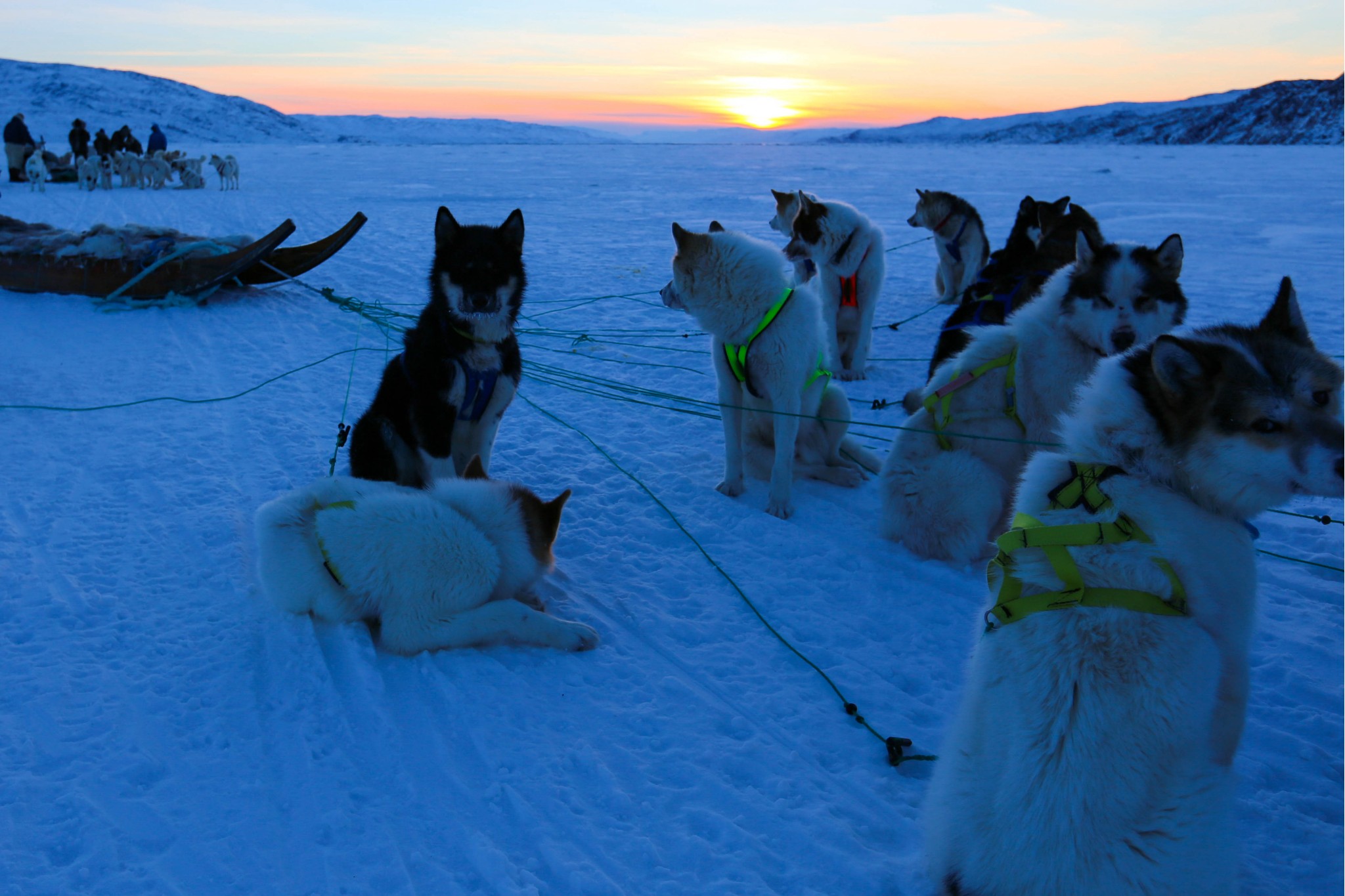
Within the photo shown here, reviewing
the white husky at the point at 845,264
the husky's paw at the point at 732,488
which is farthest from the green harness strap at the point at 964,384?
the white husky at the point at 845,264

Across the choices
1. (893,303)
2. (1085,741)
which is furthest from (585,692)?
(893,303)

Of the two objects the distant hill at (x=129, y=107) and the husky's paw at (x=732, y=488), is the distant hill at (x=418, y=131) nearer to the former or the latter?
the distant hill at (x=129, y=107)

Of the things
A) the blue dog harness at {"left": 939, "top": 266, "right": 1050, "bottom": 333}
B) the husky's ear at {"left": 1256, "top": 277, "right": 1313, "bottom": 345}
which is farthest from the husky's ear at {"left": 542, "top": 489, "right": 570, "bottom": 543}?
the blue dog harness at {"left": 939, "top": 266, "right": 1050, "bottom": 333}

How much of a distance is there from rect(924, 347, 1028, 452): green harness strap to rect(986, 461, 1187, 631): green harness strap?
180cm

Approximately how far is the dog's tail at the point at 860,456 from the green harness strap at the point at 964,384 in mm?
1154

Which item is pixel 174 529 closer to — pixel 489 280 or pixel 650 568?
pixel 489 280

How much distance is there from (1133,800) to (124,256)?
974 centimetres

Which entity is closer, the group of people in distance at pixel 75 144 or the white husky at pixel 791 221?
the white husky at pixel 791 221

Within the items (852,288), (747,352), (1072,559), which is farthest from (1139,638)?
(852,288)

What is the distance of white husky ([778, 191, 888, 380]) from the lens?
647cm

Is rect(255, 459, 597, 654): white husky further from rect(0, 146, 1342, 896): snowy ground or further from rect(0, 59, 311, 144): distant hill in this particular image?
rect(0, 59, 311, 144): distant hill

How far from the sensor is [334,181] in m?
22.8

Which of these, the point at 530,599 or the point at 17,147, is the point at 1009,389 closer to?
the point at 530,599

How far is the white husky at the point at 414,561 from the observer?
2.74 meters
